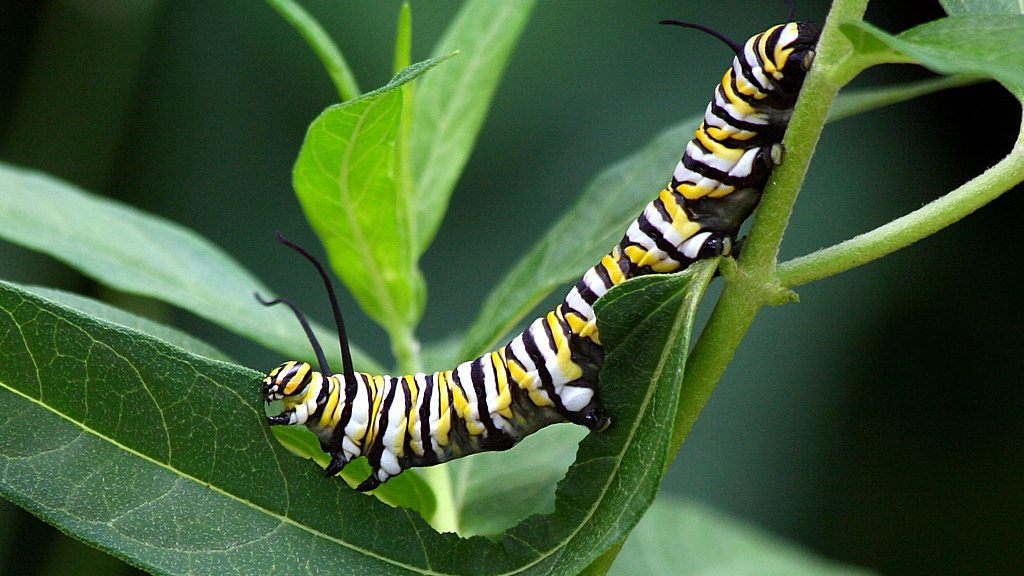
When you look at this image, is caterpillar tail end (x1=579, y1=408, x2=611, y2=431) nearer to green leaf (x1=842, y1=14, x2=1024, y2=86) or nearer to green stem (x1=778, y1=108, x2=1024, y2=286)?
green stem (x1=778, y1=108, x2=1024, y2=286)

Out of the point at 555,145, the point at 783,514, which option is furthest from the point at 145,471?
the point at 555,145

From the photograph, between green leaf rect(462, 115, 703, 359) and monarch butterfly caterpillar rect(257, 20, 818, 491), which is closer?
monarch butterfly caterpillar rect(257, 20, 818, 491)

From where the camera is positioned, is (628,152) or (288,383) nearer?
(288,383)

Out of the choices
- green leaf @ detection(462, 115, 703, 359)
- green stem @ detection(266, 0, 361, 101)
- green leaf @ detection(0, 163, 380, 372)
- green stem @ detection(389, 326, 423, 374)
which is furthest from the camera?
green stem @ detection(389, 326, 423, 374)

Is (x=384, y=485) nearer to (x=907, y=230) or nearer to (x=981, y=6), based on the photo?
(x=907, y=230)

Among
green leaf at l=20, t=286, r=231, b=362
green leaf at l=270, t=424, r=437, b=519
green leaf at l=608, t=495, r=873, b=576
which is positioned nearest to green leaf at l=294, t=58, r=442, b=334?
green leaf at l=20, t=286, r=231, b=362

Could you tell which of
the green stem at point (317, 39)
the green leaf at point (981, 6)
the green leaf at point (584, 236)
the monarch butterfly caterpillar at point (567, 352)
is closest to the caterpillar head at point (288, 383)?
the monarch butterfly caterpillar at point (567, 352)

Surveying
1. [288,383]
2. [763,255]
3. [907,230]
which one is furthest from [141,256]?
[907,230]
